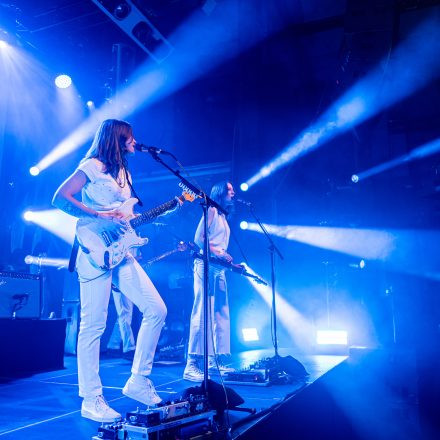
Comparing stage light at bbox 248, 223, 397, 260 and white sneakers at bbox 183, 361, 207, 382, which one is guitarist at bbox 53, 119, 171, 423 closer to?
white sneakers at bbox 183, 361, 207, 382

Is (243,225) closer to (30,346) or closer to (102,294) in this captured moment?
(30,346)

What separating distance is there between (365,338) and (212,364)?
401cm

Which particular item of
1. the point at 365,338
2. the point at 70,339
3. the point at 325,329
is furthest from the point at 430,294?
the point at 70,339

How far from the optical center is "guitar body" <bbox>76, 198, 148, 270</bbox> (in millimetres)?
2734

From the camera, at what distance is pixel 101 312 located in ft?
9.11

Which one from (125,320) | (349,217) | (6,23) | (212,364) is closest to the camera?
(212,364)

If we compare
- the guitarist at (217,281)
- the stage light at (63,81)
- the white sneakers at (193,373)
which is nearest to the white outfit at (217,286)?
the guitarist at (217,281)

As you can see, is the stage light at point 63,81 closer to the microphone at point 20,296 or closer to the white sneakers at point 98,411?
the microphone at point 20,296

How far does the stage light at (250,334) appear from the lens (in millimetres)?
7656

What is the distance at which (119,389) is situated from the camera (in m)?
3.65

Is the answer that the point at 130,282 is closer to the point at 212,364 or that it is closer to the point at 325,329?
the point at 212,364

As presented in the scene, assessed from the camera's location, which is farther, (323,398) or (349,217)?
(349,217)

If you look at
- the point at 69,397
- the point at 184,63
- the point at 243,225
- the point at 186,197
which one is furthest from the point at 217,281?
the point at 184,63

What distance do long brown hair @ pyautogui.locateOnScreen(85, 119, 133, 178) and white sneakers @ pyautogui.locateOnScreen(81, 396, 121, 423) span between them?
1.49 m
